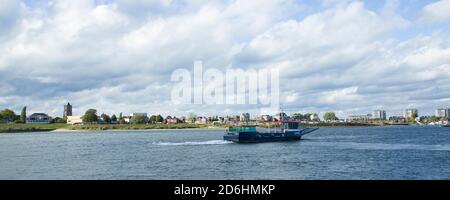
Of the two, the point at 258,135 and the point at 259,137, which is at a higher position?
the point at 258,135

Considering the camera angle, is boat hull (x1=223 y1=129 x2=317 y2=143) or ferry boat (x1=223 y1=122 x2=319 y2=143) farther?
ferry boat (x1=223 y1=122 x2=319 y2=143)

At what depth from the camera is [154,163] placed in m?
62.6

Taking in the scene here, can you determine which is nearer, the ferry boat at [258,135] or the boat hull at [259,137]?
the boat hull at [259,137]

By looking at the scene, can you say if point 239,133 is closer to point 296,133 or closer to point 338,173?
point 296,133
